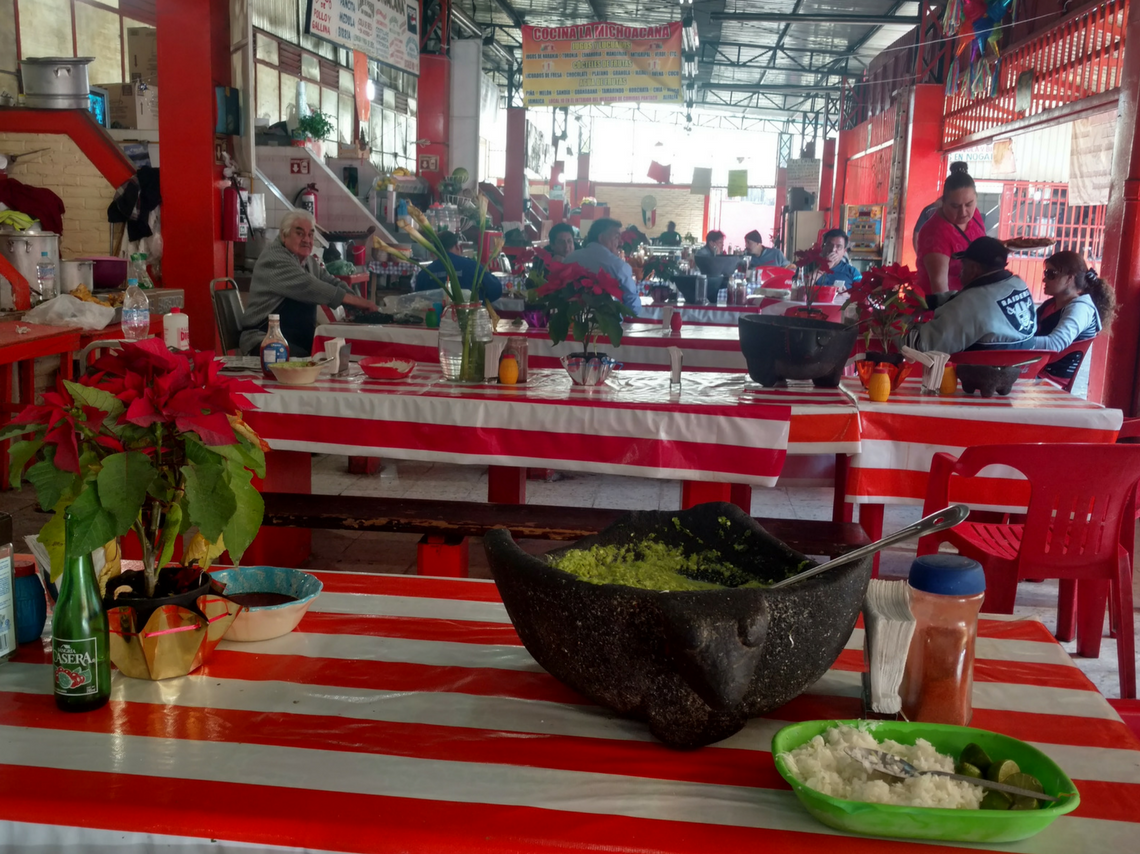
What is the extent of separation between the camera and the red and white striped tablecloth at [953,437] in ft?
10.7

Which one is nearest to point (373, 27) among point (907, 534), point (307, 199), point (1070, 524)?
point (307, 199)

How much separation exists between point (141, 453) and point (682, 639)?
0.68 meters

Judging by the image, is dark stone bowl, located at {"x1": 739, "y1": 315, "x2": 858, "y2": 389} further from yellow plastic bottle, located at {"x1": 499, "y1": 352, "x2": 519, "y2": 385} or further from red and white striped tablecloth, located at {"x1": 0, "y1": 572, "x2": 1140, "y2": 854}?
red and white striped tablecloth, located at {"x1": 0, "y1": 572, "x2": 1140, "y2": 854}

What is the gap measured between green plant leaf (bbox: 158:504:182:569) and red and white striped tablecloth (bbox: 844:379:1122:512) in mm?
2465

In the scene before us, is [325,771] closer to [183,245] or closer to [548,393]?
[548,393]

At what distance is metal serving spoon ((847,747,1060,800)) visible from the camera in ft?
3.24

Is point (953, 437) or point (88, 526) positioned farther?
point (953, 437)

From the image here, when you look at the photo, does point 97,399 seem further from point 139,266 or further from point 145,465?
point 139,266

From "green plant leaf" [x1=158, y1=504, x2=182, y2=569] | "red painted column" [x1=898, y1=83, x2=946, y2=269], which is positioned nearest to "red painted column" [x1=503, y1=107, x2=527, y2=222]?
"red painted column" [x1=898, y1=83, x2=946, y2=269]

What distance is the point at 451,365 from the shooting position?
11.3 ft

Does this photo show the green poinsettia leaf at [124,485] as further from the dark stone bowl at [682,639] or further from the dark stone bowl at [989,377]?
the dark stone bowl at [989,377]

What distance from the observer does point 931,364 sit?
3.53 meters

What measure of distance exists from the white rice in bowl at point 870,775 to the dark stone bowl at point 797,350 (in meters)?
2.45

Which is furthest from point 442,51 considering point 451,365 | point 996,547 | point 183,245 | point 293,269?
point 996,547
